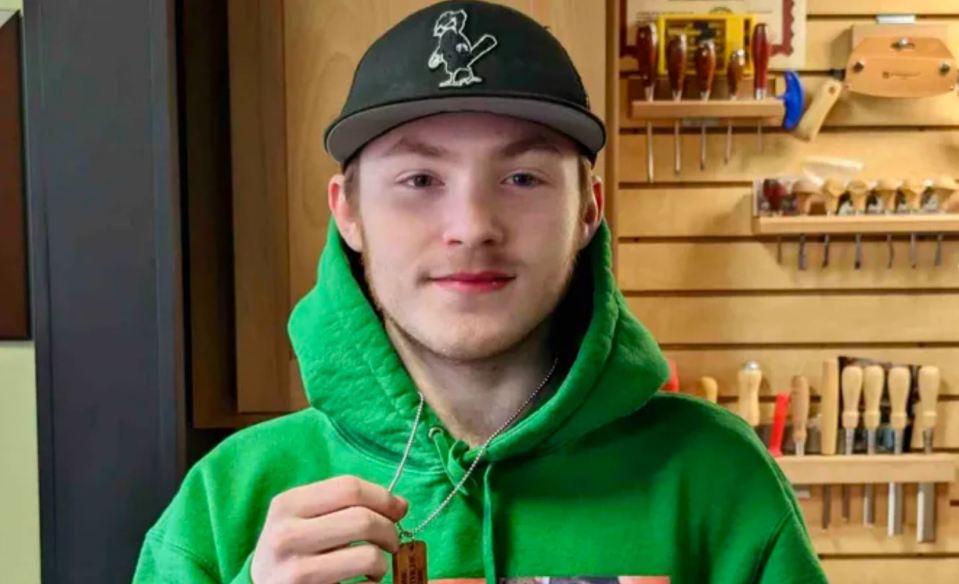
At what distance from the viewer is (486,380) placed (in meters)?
0.99

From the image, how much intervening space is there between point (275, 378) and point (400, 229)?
69cm

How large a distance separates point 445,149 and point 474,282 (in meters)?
0.13

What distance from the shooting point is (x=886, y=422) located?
2303 millimetres

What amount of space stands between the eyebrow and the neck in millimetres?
192

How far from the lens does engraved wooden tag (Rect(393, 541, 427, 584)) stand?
788 millimetres

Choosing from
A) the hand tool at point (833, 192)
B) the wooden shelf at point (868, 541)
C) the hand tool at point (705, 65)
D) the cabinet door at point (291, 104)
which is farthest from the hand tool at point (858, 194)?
the cabinet door at point (291, 104)

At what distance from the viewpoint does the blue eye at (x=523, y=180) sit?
0.90 meters

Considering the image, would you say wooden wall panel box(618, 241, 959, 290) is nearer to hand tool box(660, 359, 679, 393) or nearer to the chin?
hand tool box(660, 359, 679, 393)

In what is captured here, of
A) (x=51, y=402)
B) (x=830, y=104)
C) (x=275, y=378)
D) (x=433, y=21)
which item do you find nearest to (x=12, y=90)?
(x=51, y=402)

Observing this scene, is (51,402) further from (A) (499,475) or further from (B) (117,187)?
(A) (499,475)

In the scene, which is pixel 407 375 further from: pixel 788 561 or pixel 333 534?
pixel 788 561

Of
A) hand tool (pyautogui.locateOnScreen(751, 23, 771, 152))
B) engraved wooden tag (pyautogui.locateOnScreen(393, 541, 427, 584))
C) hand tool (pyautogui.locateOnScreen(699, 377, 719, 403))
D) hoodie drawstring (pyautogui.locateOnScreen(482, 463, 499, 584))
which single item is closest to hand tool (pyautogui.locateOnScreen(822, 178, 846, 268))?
hand tool (pyautogui.locateOnScreen(751, 23, 771, 152))

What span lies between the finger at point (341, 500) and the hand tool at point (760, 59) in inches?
67.1

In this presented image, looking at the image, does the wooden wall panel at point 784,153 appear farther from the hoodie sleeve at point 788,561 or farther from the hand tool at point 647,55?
the hoodie sleeve at point 788,561
